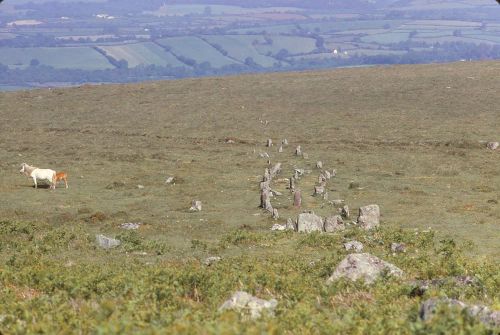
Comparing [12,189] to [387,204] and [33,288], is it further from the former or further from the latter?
[33,288]

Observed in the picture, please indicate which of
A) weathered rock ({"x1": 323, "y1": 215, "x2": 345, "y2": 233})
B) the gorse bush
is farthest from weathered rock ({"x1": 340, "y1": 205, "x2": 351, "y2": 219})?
the gorse bush

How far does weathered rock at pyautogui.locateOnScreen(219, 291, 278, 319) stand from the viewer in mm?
13594

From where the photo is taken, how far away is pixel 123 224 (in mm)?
36344

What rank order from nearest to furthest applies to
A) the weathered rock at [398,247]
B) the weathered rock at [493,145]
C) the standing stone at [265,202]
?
the weathered rock at [398,247] < the standing stone at [265,202] < the weathered rock at [493,145]

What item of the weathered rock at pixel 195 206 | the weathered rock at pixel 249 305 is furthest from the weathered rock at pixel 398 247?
the weathered rock at pixel 195 206

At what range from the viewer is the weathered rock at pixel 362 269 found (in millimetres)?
19033

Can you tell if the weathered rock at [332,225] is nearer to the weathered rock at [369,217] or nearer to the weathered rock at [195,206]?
the weathered rock at [369,217]

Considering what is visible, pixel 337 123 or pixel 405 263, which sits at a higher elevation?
pixel 405 263

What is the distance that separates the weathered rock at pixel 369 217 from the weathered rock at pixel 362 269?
15.6 meters

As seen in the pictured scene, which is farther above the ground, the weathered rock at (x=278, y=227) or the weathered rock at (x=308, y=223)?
the weathered rock at (x=308, y=223)

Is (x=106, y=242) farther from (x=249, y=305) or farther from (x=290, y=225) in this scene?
(x=249, y=305)

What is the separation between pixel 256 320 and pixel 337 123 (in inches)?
2987

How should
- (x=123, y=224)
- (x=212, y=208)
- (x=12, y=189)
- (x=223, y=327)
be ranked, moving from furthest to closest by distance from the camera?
(x=12, y=189), (x=212, y=208), (x=123, y=224), (x=223, y=327)

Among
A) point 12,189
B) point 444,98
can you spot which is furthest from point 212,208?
point 444,98
